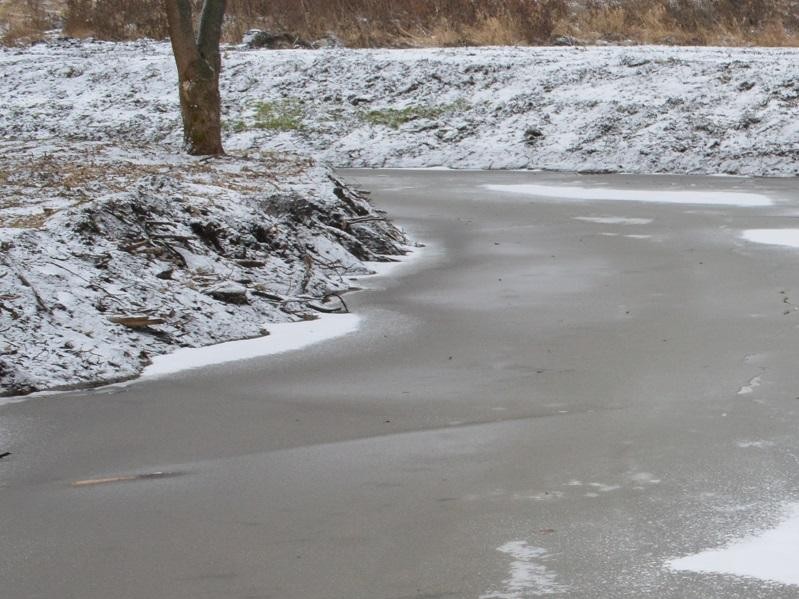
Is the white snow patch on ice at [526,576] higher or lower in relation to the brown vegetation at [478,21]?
lower

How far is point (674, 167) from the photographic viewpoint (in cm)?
1703

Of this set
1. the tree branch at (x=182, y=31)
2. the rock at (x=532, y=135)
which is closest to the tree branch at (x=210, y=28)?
the tree branch at (x=182, y=31)

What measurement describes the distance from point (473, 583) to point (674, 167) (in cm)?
1375

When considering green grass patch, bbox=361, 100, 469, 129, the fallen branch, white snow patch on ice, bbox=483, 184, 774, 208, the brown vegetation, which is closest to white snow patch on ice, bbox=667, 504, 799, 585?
the fallen branch

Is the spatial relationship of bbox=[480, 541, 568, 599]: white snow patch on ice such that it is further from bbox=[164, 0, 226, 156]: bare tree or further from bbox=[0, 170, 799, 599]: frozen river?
bbox=[164, 0, 226, 156]: bare tree

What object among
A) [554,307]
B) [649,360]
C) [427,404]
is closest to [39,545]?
[427,404]

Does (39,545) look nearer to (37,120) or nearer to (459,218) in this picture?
(459,218)

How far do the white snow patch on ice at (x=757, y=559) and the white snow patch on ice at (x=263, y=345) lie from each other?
329 cm

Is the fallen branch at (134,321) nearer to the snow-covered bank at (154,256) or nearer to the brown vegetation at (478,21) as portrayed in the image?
the snow-covered bank at (154,256)

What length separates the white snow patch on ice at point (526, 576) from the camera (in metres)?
3.84

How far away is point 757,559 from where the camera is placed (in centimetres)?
404

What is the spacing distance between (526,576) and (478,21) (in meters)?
22.7

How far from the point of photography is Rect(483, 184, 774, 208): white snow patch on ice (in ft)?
44.0

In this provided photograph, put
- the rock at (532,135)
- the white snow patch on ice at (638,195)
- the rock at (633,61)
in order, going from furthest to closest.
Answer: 1. the rock at (633,61)
2. the rock at (532,135)
3. the white snow patch on ice at (638,195)
